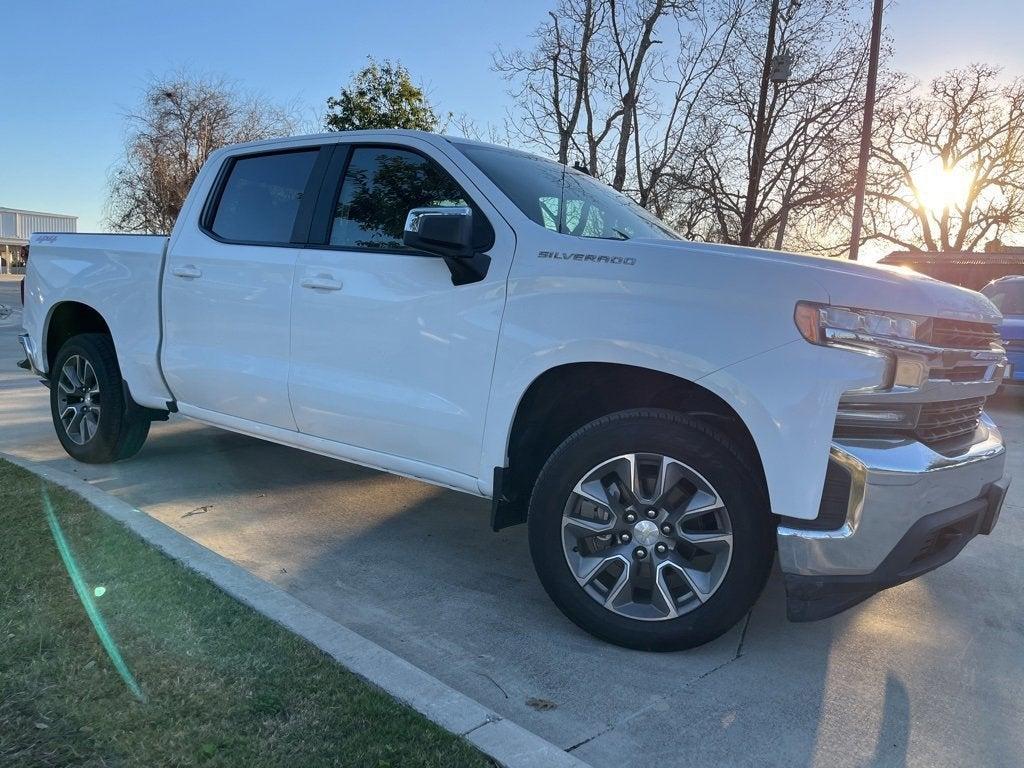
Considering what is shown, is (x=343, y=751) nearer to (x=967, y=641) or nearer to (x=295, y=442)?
(x=295, y=442)

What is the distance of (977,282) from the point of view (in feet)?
49.4

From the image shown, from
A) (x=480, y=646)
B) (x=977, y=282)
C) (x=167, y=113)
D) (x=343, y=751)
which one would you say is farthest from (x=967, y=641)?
(x=167, y=113)

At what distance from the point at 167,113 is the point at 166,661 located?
30.1 m

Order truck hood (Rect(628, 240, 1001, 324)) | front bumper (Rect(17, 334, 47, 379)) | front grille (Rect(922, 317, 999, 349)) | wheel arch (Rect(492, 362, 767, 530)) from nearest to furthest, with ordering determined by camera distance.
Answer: truck hood (Rect(628, 240, 1001, 324)), front grille (Rect(922, 317, 999, 349)), wheel arch (Rect(492, 362, 767, 530)), front bumper (Rect(17, 334, 47, 379))

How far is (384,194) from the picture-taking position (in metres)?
3.80

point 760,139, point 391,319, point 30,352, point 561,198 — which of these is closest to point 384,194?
point 391,319

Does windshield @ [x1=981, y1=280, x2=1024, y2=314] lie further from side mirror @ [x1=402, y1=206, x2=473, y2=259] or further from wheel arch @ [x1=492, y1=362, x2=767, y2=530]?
side mirror @ [x1=402, y1=206, x2=473, y2=259]

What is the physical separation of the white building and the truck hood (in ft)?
268

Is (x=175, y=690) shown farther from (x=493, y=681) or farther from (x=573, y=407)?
(x=573, y=407)

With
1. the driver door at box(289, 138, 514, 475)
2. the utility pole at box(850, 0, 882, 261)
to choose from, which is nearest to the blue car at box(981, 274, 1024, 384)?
the utility pole at box(850, 0, 882, 261)

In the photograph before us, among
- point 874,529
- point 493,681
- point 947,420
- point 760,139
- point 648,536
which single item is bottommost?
point 493,681

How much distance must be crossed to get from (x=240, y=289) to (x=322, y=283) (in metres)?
0.66

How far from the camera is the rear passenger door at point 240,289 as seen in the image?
397cm

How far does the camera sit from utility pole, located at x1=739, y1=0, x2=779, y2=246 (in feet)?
44.8
